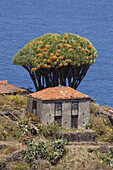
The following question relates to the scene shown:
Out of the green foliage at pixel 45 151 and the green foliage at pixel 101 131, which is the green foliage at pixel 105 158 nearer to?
the green foliage at pixel 101 131

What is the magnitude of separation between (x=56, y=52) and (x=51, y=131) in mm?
14999

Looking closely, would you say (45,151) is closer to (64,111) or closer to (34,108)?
(64,111)

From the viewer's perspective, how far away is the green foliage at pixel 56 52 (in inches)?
2889

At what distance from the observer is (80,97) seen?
2650 inches

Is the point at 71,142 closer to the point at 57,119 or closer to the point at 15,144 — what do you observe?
the point at 57,119

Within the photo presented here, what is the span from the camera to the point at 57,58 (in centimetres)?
7312

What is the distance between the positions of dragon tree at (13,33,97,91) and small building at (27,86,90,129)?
6.49 metres

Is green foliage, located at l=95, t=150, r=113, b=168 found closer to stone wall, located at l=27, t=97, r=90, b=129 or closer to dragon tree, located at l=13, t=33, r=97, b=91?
stone wall, located at l=27, t=97, r=90, b=129

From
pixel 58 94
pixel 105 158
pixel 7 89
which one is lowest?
pixel 105 158

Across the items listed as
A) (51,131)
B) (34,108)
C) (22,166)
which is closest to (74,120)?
(51,131)

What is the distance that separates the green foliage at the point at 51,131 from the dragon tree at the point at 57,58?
12510 mm

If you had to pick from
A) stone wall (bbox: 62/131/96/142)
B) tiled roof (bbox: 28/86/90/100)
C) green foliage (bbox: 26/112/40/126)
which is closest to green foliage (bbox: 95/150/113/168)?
stone wall (bbox: 62/131/96/142)

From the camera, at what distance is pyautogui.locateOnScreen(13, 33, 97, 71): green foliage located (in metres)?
73.4

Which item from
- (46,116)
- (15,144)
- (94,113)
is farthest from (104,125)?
(15,144)
